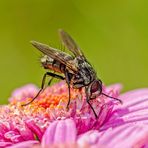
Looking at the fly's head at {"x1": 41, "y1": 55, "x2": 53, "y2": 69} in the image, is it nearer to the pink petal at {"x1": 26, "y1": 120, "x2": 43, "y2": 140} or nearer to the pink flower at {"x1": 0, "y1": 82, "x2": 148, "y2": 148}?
the pink flower at {"x1": 0, "y1": 82, "x2": 148, "y2": 148}

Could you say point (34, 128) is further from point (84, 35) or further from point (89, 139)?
point (84, 35)

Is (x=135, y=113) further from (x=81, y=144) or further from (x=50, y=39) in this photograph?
(x=50, y=39)

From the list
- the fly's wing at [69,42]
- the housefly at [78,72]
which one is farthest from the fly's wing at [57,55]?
the fly's wing at [69,42]

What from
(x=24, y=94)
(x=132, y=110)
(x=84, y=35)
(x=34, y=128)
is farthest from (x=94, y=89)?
(x=84, y=35)

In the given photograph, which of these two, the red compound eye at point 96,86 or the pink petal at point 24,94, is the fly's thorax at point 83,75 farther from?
the pink petal at point 24,94

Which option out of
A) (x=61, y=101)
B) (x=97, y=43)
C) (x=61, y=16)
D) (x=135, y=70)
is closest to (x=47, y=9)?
(x=61, y=16)
